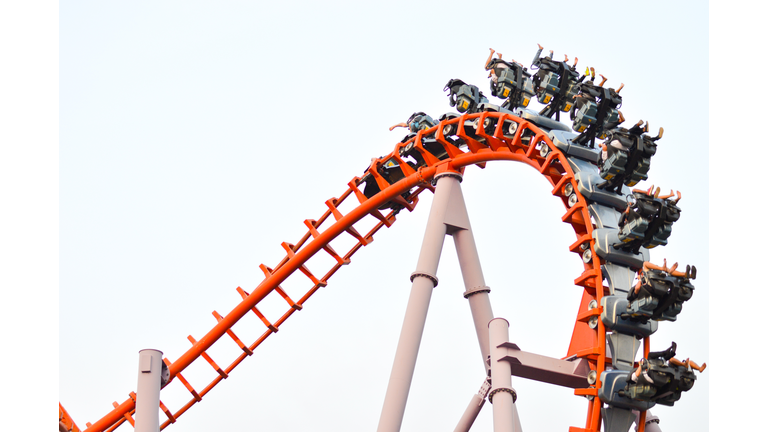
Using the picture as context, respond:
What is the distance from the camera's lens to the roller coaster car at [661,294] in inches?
358

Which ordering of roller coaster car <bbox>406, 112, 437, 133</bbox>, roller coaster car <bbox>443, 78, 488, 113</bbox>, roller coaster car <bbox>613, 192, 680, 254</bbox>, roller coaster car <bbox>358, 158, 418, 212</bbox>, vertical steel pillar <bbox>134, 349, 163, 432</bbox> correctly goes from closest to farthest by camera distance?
1. roller coaster car <bbox>613, 192, 680, 254</bbox>
2. vertical steel pillar <bbox>134, 349, 163, 432</bbox>
3. roller coaster car <bbox>443, 78, 488, 113</bbox>
4. roller coaster car <bbox>406, 112, 437, 133</bbox>
5. roller coaster car <bbox>358, 158, 418, 212</bbox>

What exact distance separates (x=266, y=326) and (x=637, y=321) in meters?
6.68

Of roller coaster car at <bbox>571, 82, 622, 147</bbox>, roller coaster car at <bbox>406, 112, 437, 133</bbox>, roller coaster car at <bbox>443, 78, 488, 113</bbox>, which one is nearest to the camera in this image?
roller coaster car at <bbox>571, 82, 622, 147</bbox>

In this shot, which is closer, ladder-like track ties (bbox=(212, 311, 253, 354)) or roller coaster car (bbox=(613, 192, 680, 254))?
roller coaster car (bbox=(613, 192, 680, 254))

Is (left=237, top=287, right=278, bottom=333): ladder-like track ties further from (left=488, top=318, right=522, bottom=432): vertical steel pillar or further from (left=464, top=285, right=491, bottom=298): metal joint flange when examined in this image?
(left=488, top=318, right=522, bottom=432): vertical steel pillar

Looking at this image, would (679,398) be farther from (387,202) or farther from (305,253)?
(305,253)

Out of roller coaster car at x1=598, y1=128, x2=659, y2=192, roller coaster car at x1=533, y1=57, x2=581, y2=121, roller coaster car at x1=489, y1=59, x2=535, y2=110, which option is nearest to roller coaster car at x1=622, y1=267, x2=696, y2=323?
roller coaster car at x1=598, y1=128, x2=659, y2=192

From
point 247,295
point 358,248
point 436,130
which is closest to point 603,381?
point 436,130

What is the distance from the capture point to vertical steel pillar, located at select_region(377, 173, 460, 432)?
994 cm

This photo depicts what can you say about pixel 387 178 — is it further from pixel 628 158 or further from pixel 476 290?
pixel 628 158

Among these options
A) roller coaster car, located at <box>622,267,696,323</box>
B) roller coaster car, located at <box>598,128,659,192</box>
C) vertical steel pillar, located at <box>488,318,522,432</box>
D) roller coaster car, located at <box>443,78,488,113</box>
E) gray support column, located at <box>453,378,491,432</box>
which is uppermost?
roller coaster car, located at <box>443,78,488,113</box>

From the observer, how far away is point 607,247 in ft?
32.1

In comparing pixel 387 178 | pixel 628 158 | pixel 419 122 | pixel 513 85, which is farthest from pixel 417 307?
pixel 387 178

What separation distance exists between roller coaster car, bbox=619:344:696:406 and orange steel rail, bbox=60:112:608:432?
45 cm
